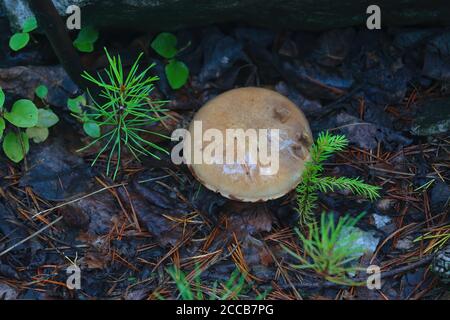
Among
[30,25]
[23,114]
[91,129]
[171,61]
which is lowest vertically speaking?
[91,129]

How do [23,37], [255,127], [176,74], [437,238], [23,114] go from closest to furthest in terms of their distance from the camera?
[437,238], [255,127], [23,114], [23,37], [176,74]

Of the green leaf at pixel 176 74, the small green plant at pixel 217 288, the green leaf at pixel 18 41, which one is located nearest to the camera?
the small green plant at pixel 217 288

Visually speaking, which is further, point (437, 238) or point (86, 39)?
point (86, 39)

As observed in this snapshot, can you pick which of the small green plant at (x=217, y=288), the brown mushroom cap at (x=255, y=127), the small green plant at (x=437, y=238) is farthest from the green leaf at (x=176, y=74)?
the small green plant at (x=437, y=238)

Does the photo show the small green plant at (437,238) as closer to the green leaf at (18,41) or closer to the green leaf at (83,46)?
the green leaf at (83,46)

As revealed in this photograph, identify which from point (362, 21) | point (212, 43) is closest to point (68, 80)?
point (212, 43)

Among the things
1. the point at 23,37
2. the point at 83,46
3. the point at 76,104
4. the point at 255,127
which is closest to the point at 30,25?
the point at 23,37

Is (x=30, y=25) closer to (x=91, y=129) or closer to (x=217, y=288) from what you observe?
(x=91, y=129)

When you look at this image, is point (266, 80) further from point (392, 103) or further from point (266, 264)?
point (266, 264)
